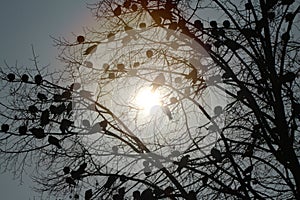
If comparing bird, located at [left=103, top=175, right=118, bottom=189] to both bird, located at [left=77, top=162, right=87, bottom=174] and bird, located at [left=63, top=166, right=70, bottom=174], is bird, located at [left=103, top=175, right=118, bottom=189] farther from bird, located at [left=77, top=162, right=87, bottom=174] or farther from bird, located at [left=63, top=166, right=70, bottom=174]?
bird, located at [left=63, top=166, right=70, bottom=174]

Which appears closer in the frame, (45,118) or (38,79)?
(45,118)

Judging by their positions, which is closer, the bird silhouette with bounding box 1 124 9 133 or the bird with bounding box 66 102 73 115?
the bird with bounding box 66 102 73 115

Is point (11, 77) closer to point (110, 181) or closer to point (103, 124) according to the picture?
point (103, 124)

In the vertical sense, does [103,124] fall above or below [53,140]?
above

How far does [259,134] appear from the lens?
21.0 ft

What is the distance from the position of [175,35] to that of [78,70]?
4.18 ft

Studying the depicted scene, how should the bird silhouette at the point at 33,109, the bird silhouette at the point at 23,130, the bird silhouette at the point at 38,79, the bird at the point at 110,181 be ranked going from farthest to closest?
the bird silhouette at the point at 38,79, the bird silhouette at the point at 33,109, the bird silhouette at the point at 23,130, the bird at the point at 110,181

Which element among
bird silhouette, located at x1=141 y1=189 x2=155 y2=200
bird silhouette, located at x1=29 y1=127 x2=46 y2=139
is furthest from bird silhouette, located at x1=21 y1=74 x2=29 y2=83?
bird silhouette, located at x1=141 y1=189 x2=155 y2=200

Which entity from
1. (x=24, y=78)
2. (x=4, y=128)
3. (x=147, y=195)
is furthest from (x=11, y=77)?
(x=147, y=195)

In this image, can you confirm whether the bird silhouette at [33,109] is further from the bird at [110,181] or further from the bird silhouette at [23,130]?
the bird at [110,181]

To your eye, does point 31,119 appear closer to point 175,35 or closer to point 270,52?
point 175,35

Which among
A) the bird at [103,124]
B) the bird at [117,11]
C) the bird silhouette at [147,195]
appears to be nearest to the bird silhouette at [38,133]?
the bird at [103,124]

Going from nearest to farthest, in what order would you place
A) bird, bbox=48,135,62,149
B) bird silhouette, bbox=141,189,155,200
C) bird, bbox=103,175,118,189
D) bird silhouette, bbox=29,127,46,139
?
bird silhouette, bbox=141,189,155,200
bird, bbox=103,175,118,189
bird silhouette, bbox=29,127,46,139
bird, bbox=48,135,62,149

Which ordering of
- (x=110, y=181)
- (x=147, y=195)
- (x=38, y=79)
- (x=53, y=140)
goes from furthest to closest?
(x=38, y=79) < (x=53, y=140) < (x=110, y=181) < (x=147, y=195)
